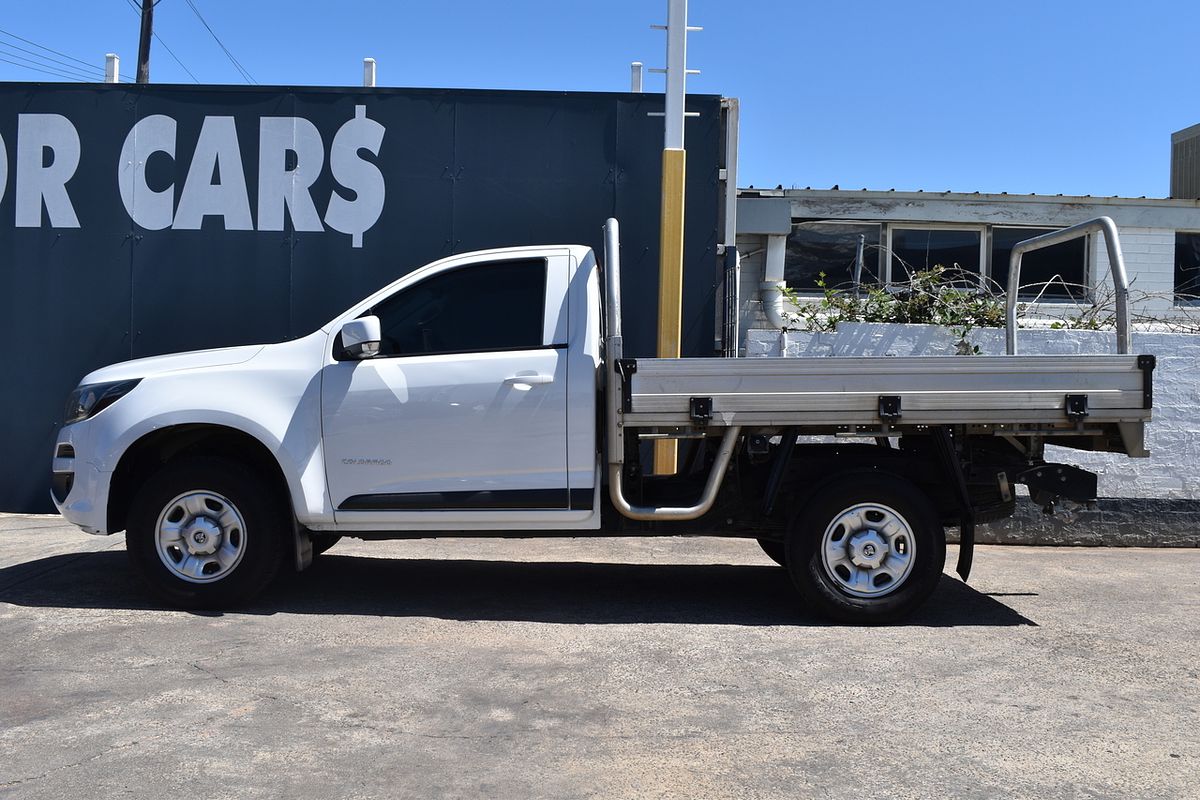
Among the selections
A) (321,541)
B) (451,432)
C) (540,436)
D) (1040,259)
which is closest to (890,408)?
(540,436)

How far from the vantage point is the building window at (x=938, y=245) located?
1577 cm

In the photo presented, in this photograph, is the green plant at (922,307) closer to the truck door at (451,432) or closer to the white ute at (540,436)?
the white ute at (540,436)

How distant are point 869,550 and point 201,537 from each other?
3811 millimetres

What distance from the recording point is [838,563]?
6246 millimetres

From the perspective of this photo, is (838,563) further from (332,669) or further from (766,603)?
(332,669)

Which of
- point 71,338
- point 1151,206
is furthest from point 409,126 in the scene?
point 1151,206

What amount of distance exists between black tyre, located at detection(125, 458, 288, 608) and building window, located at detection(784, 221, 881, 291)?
10.2 m

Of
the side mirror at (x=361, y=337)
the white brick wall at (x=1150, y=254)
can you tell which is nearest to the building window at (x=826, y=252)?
the white brick wall at (x=1150, y=254)

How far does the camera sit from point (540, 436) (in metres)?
6.28

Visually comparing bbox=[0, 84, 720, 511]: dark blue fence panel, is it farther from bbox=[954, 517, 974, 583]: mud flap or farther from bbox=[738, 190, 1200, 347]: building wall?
bbox=[738, 190, 1200, 347]: building wall

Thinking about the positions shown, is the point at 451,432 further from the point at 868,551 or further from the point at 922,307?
the point at 922,307

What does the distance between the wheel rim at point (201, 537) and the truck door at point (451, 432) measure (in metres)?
0.63

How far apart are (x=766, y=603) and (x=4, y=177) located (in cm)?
780

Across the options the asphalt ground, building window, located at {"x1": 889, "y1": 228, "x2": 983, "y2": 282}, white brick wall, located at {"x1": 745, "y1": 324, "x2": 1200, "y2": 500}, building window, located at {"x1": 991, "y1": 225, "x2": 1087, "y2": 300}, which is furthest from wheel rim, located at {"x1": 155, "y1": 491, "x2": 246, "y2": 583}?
building window, located at {"x1": 991, "y1": 225, "x2": 1087, "y2": 300}
